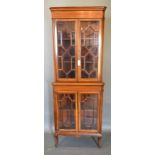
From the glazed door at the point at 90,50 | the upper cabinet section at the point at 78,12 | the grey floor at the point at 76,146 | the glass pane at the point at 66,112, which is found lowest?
the grey floor at the point at 76,146

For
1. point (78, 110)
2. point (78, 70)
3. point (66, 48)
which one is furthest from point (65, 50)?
point (78, 110)

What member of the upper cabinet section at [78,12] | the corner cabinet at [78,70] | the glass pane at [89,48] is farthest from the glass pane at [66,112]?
the upper cabinet section at [78,12]

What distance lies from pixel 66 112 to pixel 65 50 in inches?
32.5

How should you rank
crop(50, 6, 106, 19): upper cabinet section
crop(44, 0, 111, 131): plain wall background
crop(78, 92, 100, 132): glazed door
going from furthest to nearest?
crop(44, 0, 111, 131): plain wall background → crop(78, 92, 100, 132): glazed door → crop(50, 6, 106, 19): upper cabinet section

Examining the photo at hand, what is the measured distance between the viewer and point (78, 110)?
3.00m

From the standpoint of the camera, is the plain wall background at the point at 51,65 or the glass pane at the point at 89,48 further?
the plain wall background at the point at 51,65

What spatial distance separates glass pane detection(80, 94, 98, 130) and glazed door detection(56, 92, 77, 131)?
0.35 feet

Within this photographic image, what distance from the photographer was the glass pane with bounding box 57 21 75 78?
2.95 metres

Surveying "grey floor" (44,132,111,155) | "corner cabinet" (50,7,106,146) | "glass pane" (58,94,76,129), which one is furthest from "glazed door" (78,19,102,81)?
"grey floor" (44,132,111,155)

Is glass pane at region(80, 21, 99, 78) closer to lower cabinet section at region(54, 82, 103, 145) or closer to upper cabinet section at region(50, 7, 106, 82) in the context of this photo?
upper cabinet section at region(50, 7, 106, 82)

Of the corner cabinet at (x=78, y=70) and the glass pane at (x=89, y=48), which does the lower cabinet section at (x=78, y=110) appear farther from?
the glass pane at (x=89, y=48)

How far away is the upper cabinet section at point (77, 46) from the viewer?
290 cm
